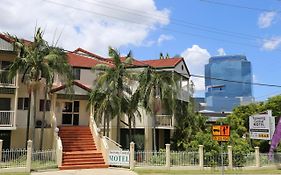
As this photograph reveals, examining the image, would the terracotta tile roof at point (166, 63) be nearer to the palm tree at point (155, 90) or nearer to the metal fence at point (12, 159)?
the palm tree at point (155, 90)

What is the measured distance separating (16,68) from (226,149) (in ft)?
49.3

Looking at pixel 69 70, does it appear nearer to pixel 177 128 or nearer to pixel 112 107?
pixel 112 107

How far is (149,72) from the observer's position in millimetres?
25953

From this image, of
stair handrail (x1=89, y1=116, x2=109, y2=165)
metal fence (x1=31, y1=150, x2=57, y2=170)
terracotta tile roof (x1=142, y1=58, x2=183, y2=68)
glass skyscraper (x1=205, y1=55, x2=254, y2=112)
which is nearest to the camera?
metal fence (x1=31, y1=150, x2=57, y2=170)

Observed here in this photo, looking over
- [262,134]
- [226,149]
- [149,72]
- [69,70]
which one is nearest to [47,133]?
[69,70]

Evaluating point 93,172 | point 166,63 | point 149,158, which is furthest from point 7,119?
point 166,63

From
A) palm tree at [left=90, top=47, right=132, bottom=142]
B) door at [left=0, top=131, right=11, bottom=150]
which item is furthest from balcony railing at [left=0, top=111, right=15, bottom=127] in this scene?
palm tree at [left=90, top=47, right=132, bottom=142]

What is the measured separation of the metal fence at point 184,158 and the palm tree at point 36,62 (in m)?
9.12

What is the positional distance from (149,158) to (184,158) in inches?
90.7

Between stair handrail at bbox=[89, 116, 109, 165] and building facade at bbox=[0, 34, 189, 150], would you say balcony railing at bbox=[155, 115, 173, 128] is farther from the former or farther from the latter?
stair handrail at bbox=[89, 116, 109, 165]

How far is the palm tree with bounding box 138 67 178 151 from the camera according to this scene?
25750mm

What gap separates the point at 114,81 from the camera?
84.0 feet

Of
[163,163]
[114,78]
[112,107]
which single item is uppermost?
[114,78]

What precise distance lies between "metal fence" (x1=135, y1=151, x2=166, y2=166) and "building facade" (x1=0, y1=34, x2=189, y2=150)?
16.9 feet
